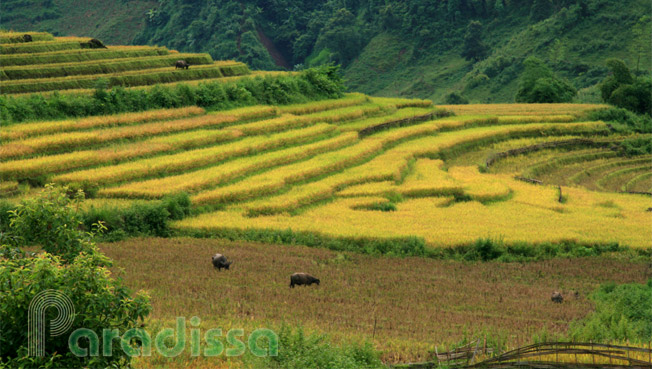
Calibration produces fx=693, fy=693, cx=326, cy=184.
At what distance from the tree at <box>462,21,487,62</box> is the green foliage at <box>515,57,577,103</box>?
1881cm

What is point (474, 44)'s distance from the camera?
246 feet

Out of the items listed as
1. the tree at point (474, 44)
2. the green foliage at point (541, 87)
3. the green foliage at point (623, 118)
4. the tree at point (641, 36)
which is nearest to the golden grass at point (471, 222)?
the green foliage at point (623, 118)

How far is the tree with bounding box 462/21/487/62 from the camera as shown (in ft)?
245

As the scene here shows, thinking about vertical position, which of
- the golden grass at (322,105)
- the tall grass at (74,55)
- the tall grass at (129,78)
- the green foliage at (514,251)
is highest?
the tall grass at (74,55)

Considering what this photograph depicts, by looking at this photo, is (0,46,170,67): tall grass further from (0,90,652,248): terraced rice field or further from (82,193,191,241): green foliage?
(82,193,191,241): green foliage

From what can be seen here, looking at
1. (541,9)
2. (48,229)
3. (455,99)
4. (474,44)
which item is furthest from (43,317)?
(541,9)

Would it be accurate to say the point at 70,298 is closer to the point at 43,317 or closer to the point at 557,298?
the point at 43,317

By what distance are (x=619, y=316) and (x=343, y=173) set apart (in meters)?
15.7

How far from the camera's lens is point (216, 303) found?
488 inches

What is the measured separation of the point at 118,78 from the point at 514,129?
22181 mm

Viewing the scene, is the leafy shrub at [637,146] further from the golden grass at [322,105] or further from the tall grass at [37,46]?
the tall grass at [37,46]

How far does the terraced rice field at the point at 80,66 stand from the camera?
31.5m

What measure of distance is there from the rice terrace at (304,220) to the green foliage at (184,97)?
109mm

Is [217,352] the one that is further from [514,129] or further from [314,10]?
[314,10]
